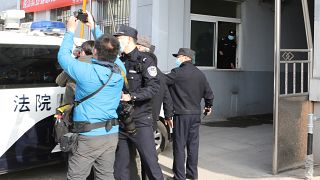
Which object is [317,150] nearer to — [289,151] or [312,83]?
[289,151]

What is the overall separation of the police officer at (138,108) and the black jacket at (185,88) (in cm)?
94

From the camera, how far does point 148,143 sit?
4.46 metres

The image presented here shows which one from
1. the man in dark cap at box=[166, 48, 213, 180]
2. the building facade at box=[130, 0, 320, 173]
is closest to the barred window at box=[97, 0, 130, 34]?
the building facade at box=[130, 0, 320, 173]

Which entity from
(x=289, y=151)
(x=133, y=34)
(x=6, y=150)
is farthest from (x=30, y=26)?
(x=289, y=151)

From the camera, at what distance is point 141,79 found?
14.7 feet

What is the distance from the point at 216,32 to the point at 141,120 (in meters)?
7.05

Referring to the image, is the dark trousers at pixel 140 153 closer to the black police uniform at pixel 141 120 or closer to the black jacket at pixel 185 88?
the black police uniform at pixel 141 120

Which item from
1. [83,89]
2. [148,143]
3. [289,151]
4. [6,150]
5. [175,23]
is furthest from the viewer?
[175,23]

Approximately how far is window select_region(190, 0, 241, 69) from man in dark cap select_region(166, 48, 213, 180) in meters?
5.26

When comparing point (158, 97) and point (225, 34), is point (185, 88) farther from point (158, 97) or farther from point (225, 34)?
point (225, 34)

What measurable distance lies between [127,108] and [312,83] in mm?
3309

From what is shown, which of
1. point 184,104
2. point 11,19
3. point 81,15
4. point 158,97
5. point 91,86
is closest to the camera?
point 91,86

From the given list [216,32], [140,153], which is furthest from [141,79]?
[216,32]

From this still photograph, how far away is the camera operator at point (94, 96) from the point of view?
365cm
